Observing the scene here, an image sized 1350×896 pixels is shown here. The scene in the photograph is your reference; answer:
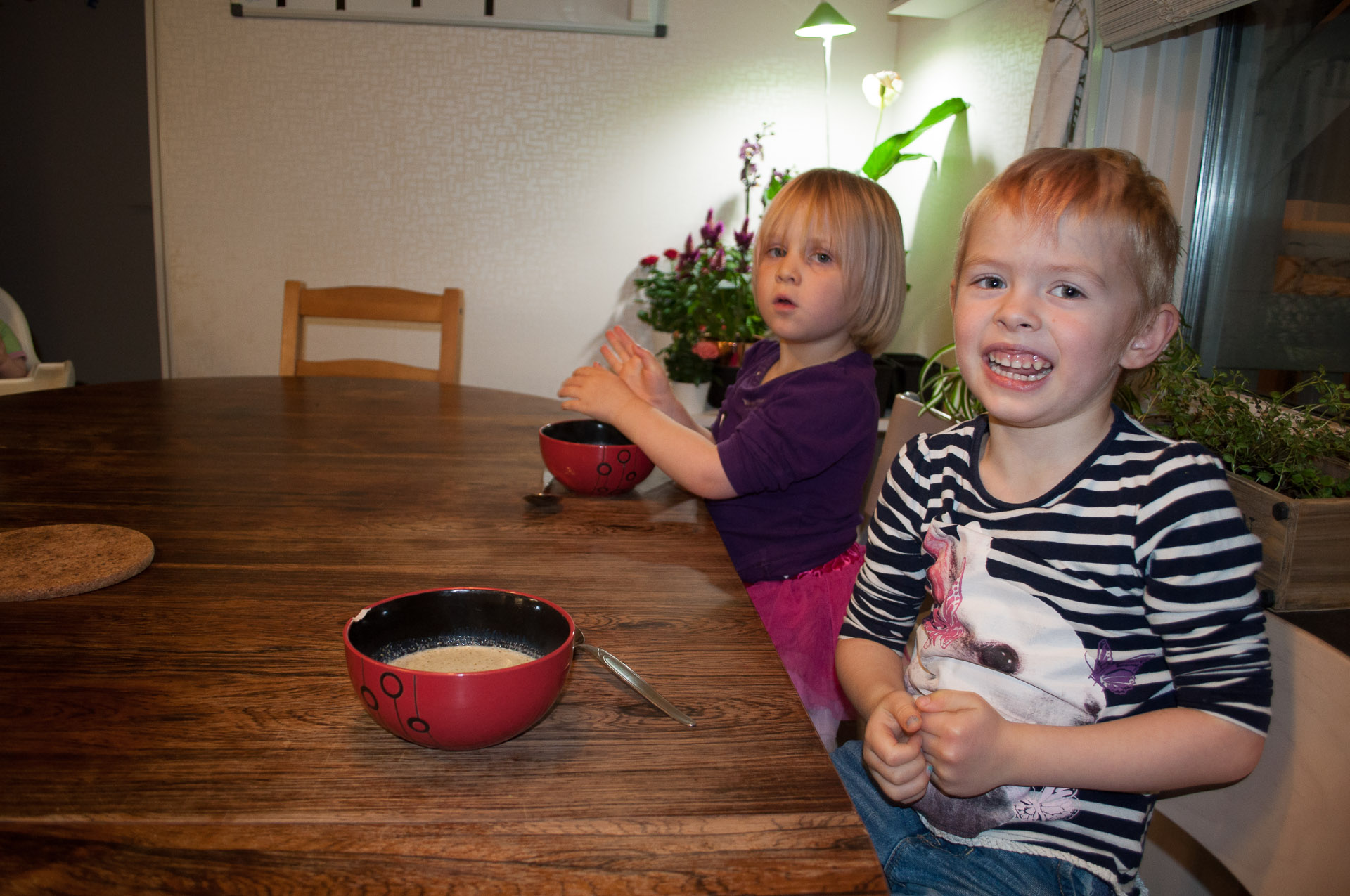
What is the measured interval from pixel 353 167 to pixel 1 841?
2.78m

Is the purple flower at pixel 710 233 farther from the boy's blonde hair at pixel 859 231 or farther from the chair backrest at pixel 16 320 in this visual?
the chair backrest at pixel 16 320

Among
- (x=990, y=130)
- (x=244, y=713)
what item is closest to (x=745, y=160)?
(x=990, y=130)

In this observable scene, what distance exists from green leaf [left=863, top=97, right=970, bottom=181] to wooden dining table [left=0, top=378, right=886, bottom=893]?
1540 mm

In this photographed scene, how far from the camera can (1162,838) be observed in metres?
1.23

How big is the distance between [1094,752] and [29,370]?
2.51 m

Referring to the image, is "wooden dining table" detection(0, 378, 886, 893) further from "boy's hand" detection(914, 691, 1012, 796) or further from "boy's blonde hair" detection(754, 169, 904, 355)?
"boy's blonde hair" detection(754, 169, 904, 355)

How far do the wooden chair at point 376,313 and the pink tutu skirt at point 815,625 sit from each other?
3.41 feet

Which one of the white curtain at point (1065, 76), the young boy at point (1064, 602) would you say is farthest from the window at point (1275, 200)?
the young boy at point (1064, 602)

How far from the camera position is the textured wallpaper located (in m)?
2.78

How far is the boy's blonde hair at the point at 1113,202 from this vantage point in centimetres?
72

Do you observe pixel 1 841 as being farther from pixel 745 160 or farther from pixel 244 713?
pixel 745 160

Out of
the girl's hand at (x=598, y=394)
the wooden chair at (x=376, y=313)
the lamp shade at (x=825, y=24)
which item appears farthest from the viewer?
the lamp shade at (x=825, y=24)

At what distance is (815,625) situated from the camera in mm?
1121

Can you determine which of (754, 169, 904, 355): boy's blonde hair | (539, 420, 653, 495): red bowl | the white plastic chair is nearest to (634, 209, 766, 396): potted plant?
(754, 169, 904, 355): boy's blonde hair
